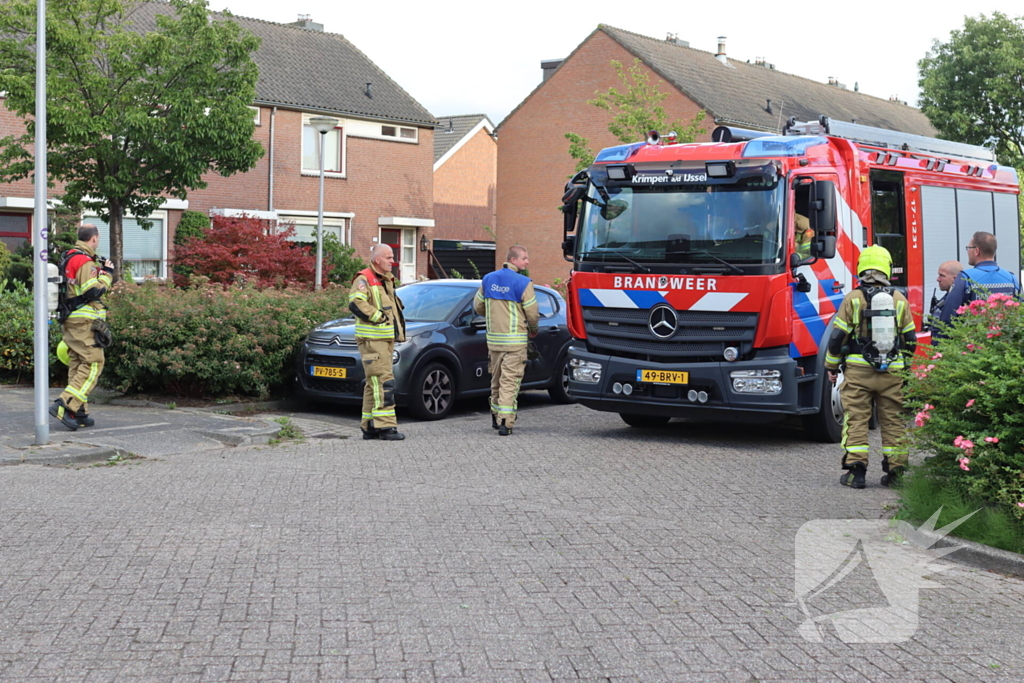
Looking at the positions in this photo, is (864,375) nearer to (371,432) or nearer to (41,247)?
(371,432)

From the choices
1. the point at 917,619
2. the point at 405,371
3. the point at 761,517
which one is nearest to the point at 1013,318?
the point at 761,517

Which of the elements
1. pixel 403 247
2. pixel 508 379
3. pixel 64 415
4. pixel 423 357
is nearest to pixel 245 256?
pixel 423 357

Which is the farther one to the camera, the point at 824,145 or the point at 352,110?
the point at 352,110

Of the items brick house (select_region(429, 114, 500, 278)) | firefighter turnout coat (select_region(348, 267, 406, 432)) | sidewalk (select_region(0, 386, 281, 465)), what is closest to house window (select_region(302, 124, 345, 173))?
brick house (select_region(429, 114, 500, 278))

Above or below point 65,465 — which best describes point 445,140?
above

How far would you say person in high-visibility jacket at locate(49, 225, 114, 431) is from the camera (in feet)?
34.3

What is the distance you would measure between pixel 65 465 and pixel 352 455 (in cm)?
227

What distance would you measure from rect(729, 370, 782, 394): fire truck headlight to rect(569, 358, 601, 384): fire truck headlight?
134 cm

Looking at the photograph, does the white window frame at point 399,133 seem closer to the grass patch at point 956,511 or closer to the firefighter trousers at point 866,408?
the firefighter trousers at point 866,408

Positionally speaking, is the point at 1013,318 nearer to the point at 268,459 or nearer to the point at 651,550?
the point at 651,550

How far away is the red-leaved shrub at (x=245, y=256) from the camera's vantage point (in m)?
23.1

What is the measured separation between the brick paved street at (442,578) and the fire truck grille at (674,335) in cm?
122

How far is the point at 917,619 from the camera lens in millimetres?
5137

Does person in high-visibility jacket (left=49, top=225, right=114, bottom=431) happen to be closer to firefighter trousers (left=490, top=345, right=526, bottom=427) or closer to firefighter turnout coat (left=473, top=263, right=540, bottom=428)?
firefighter turnout coat (left=473, top=263, right=540, bottom=428)
